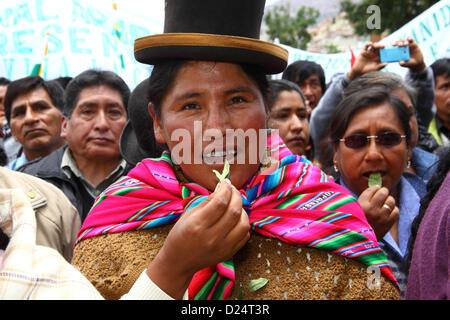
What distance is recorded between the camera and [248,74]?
2025 millimetres

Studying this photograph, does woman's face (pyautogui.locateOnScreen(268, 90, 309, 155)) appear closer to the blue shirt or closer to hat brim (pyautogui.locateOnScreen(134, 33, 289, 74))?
the blue shirt

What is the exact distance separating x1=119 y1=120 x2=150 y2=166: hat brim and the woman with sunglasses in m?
1.33

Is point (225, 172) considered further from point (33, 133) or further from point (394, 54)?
point (33, 133)

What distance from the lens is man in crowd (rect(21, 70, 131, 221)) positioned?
376 centimetres

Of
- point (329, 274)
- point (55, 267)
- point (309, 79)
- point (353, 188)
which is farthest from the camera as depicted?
point (309, 79)

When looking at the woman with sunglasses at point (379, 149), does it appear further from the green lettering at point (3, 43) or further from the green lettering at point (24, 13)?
the green lettering at point (3, 43)

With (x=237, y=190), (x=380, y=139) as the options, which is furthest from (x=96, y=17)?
(x=237, y=190)

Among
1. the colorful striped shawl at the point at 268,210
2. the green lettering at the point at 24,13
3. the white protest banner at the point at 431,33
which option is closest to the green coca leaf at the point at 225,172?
the colorful striped shawl at the point at 268,210

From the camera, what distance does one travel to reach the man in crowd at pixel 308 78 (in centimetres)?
591

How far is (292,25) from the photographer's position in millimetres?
37938

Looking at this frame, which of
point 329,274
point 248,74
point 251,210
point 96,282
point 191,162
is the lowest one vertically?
point 96,282

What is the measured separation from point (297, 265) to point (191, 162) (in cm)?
60

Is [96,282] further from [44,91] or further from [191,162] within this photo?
[44,91]
